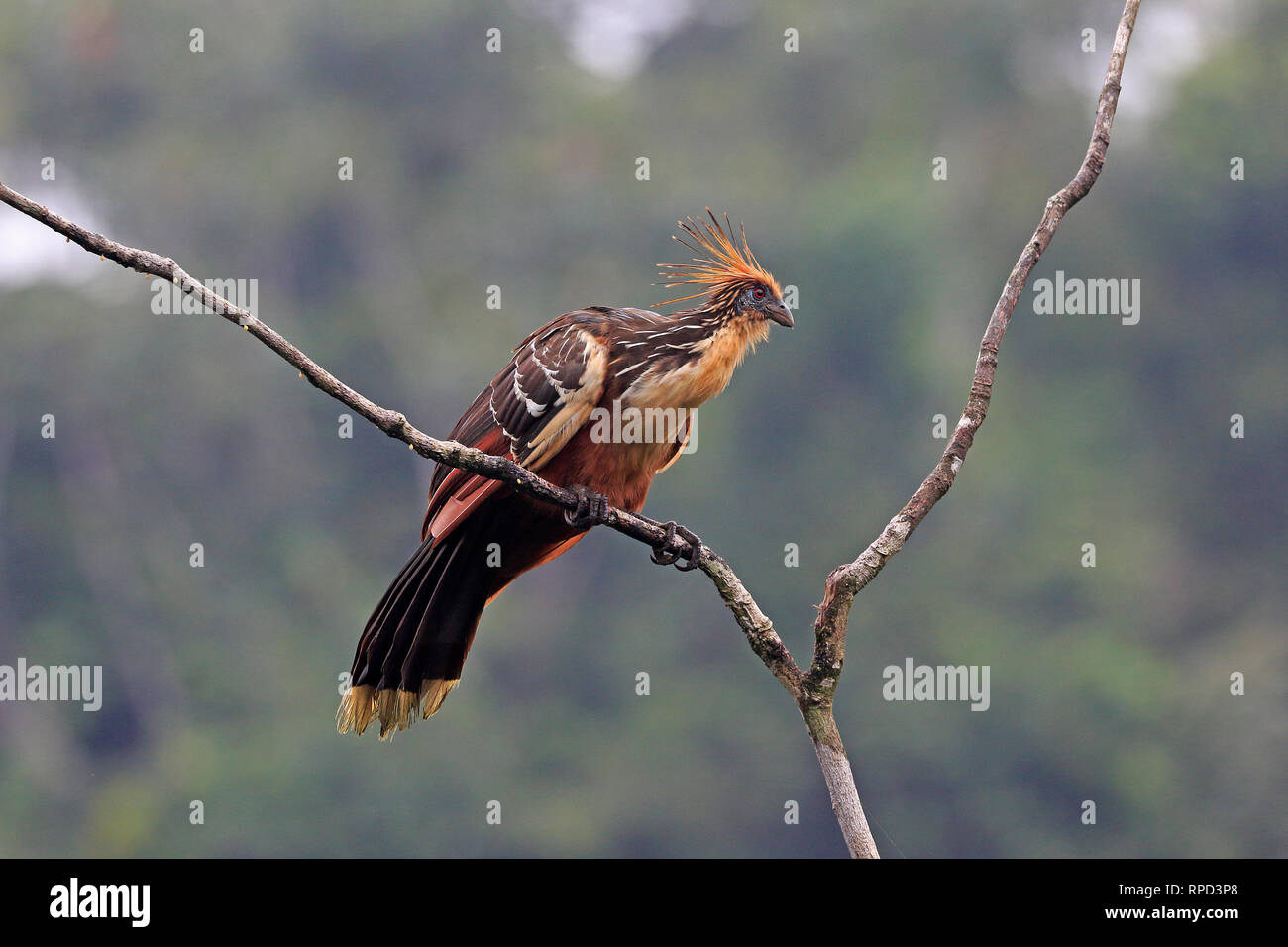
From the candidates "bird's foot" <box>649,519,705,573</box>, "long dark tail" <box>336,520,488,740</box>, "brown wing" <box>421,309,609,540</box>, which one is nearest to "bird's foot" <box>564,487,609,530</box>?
"bird's foot" <box>649,519,705,573</box>

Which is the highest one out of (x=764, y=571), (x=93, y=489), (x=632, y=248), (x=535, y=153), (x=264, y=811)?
(x=535, y=153)

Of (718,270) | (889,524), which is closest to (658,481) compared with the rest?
(718,270)

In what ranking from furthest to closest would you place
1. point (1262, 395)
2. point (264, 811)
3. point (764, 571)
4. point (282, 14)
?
point (282, 14), point (1262, 395), point (764, 571), point (264, 811)

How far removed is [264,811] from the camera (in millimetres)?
21391

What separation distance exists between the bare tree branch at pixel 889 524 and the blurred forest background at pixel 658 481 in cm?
1650

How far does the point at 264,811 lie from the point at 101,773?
169 inches

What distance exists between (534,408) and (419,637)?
848 millimetres

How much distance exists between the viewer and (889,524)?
3871 mm

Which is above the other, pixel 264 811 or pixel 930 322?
pixel 930 322

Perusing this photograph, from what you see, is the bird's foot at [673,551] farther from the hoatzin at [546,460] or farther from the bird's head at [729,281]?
the bird's head at [729,281]

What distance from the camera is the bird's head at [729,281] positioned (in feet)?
16.9

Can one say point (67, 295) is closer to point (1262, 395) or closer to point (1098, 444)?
point (1098, 444)

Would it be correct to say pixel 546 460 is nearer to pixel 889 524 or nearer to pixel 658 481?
pixel 889 524

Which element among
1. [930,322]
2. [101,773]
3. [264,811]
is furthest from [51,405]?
[930,322]
